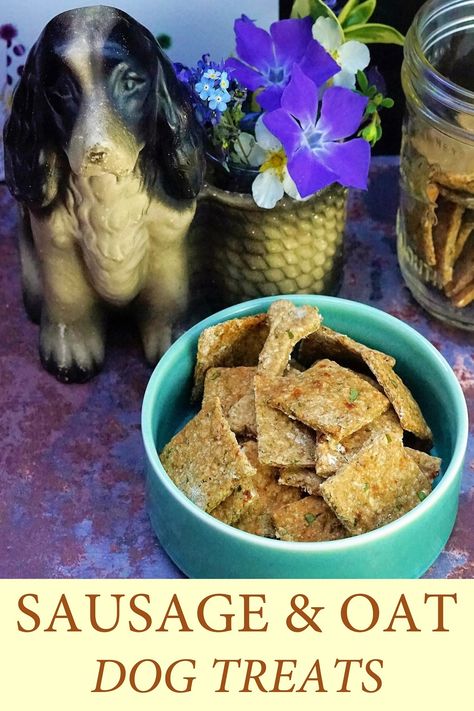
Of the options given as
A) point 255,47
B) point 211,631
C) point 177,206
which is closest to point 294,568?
point 211,631

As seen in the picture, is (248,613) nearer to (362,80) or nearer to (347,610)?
Result: (347,610)

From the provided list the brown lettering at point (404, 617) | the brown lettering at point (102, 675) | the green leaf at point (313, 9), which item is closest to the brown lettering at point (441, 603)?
the brown lettering at point (404, 617)

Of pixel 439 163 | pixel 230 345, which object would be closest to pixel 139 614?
pixel 230 345

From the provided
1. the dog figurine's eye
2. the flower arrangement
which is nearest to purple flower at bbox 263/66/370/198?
the flower arrangement

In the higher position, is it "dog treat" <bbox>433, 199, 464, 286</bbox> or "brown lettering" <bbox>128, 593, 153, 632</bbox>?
"dog treat" <bbox>433, 199, 464, 286</bbox>

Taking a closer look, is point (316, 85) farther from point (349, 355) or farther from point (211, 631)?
point (211, 631)

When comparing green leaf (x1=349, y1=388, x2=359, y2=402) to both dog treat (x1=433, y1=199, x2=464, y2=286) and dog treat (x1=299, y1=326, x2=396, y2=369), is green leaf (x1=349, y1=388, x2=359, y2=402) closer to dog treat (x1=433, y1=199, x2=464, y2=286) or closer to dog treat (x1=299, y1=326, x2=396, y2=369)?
dog treat (x1=299, y1=326, x2=396, y2=369)
